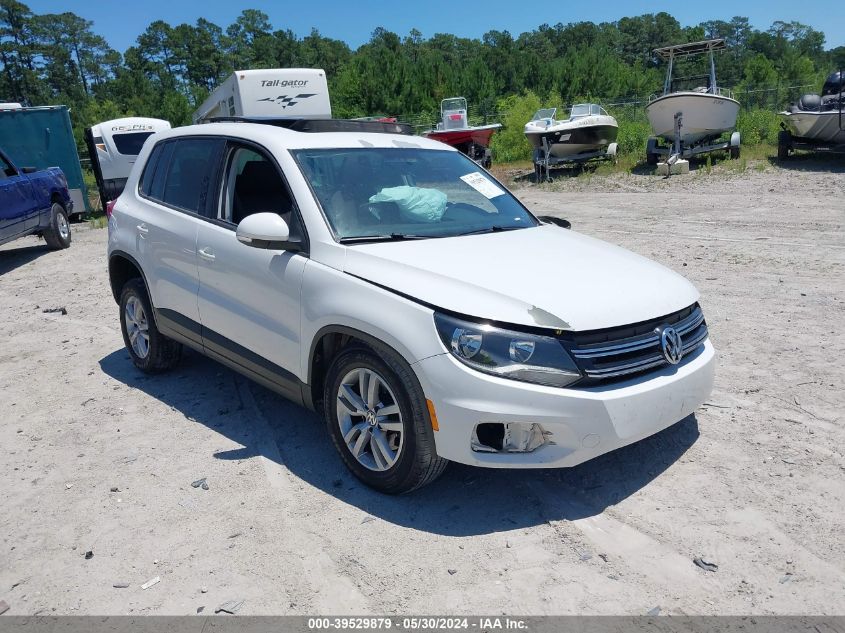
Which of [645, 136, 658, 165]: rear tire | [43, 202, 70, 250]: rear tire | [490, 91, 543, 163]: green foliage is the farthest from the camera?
[490, 91, 543, 163]: green foliage

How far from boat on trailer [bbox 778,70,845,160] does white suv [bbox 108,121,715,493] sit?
14.2m

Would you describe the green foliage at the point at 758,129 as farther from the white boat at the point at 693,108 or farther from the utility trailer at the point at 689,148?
the white boat at the point at 693,108

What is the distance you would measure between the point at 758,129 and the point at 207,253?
71.0ft

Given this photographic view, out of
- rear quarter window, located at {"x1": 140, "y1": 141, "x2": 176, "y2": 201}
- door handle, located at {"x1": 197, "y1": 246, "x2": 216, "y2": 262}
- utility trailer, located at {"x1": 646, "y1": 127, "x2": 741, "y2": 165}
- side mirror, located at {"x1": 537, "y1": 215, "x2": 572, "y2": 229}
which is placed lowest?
utility trailer, located at {"x1": 646, "y1": 127, "x2": 741, "y2": 165}

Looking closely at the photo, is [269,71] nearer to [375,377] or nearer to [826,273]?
[826,273]

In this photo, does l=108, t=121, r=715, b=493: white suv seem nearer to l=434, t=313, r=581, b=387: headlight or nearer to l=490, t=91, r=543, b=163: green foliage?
l=434, t=313, r=581, b=387: headlight

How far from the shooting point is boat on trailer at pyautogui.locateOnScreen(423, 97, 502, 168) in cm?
2430

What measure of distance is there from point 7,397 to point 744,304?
6244 mm

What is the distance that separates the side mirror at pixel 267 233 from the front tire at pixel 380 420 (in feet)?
2.26

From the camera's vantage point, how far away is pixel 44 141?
1597cm

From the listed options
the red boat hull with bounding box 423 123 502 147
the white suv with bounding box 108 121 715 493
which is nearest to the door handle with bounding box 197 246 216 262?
the white suv with bounding box 108 121 715 493

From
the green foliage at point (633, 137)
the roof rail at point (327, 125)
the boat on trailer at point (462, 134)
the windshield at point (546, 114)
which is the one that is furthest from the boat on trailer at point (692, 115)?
the roof rail at point (327, 125)

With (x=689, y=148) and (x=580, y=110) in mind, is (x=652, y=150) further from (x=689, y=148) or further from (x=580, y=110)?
(x=580, y=110)

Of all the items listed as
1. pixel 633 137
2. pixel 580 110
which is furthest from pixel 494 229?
pixel 633 137
